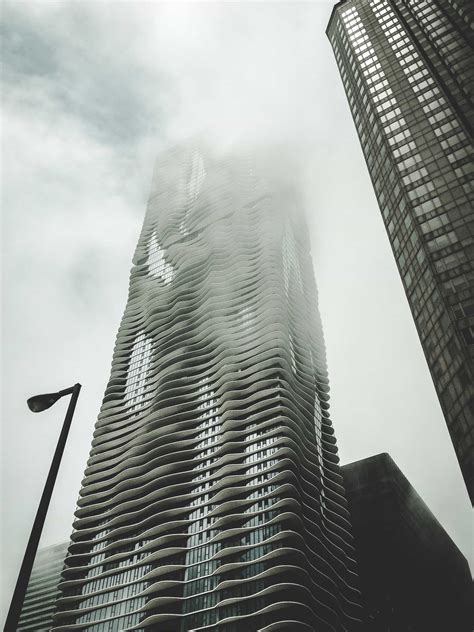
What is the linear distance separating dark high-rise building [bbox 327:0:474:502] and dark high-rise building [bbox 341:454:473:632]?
240ft

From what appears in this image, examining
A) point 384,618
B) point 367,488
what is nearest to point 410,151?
point 367,488

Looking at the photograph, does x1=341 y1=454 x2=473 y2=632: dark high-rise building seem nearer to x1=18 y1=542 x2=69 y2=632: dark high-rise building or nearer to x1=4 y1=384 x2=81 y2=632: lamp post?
x1=18 y1=542 x2=69 y2=632: dark high-rise building

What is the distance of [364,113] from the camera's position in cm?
8512

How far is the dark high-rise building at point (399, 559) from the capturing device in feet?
364

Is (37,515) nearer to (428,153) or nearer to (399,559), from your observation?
(428,153)

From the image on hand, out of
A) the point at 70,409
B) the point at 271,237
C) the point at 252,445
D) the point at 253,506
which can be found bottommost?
the point at 70,409

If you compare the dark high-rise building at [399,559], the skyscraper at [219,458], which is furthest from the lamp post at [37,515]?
the dark high-rise building at [399,559]

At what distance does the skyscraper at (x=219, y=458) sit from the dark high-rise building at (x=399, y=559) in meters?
12.3

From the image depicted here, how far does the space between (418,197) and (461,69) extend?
2518cm

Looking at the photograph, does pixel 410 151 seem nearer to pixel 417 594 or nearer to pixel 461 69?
pixel 461 69

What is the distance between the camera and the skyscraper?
299ft

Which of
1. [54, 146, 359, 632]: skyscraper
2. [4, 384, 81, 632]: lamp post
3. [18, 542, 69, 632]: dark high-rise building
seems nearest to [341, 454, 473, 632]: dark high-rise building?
[54, 146, 359, 632]: skyscraper

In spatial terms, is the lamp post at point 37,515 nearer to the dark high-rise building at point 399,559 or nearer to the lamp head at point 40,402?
the lamp head at point 40,402

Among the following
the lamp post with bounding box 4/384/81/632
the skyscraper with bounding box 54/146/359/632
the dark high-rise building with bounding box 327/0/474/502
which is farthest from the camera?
the skyscraper with bounding box 54/146/359/632
